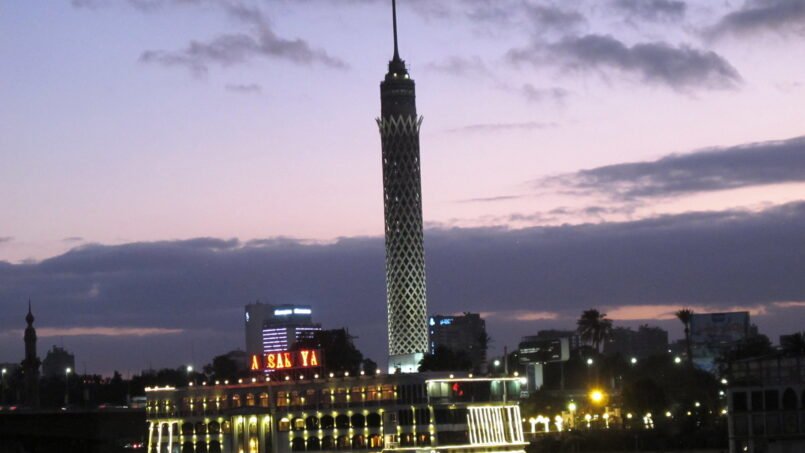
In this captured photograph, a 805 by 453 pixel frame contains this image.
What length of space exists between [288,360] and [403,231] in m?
63.2

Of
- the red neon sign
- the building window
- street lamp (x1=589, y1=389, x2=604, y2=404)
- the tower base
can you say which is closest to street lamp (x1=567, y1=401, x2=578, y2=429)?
street lamp (x1=589, y1=389, x2=604, y2=404)

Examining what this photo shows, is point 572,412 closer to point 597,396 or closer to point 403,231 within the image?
point 597,396

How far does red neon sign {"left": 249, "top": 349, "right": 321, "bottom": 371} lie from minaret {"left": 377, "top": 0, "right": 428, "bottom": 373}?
57956 millimetres

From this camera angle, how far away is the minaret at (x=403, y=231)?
187 m

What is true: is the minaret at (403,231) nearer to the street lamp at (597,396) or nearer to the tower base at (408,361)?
the tower base at (408,361)

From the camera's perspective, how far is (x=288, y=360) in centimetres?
12662

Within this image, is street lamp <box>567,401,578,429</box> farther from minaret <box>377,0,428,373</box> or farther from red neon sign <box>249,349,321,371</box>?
red neon sign <box>249,349,321,371</box>

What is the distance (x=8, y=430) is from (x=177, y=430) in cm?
4847

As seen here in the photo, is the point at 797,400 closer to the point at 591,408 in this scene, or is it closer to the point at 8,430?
the point at 591,408

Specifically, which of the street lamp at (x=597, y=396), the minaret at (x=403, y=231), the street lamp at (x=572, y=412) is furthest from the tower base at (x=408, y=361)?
the street lamp at (x=597, y=396)

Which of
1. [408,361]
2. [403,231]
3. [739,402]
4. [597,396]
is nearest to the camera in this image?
[739,402]

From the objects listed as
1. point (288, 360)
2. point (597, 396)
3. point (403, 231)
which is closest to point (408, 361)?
point (403, 231)

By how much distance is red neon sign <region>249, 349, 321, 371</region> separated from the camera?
125125 millimetres

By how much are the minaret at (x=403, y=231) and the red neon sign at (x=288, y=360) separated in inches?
2282
